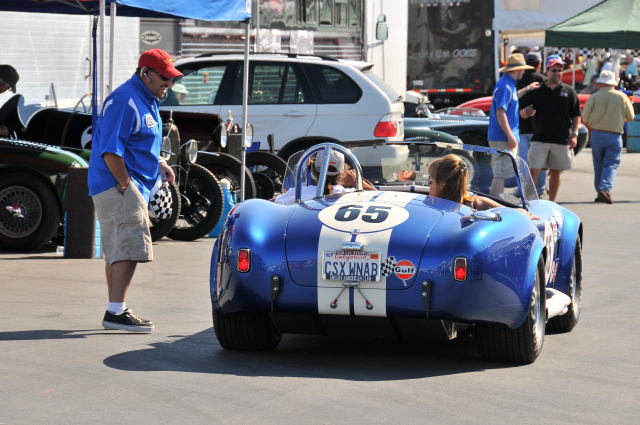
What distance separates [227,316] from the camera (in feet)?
18.0

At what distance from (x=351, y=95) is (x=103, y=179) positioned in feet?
25.8

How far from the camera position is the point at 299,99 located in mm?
13727

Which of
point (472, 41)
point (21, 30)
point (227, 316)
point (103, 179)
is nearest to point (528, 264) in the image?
point (227, 316)

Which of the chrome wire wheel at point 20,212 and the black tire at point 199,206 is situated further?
the black tire at point 199,206

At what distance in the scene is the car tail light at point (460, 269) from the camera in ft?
16.6

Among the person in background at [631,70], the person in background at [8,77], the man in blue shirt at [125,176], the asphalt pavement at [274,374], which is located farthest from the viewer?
the person in background at [631,70]

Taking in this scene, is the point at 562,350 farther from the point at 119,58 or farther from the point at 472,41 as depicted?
the point at 472,41

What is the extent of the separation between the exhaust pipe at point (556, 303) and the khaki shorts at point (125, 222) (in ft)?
7.73

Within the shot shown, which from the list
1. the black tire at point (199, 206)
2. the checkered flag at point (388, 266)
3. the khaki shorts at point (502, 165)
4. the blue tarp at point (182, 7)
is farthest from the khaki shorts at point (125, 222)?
the black tire at point (199, 206)

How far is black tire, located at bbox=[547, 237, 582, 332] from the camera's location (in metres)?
6.57

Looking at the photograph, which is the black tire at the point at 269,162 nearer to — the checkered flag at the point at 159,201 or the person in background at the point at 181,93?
the person in background at the point at 181,93

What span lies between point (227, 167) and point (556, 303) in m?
6.18

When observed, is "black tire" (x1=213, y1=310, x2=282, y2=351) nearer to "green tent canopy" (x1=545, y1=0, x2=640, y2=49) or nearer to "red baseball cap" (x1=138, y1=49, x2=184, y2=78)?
"red baseball cap" (x1=138, y1=49, x2=184, y2=78)

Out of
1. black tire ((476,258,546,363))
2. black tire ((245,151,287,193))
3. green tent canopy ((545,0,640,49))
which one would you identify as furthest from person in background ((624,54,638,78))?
black tire ((476,258,546,363))
